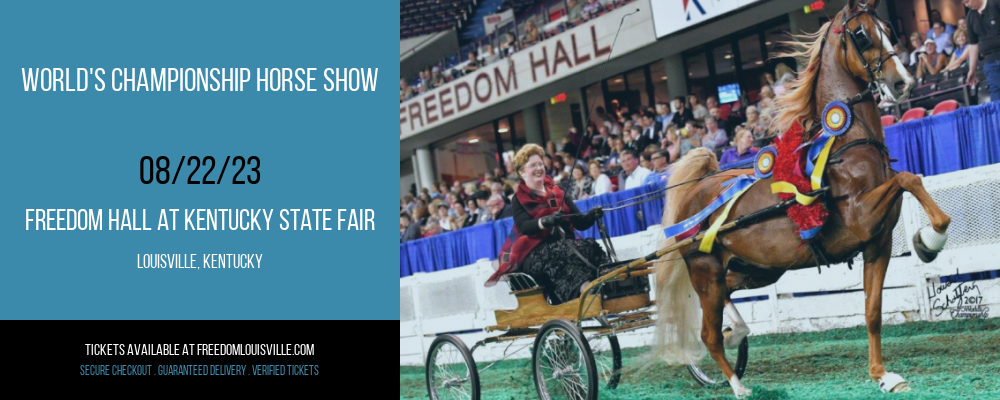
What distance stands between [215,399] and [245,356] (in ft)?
1.21

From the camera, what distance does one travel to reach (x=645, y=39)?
1900cm

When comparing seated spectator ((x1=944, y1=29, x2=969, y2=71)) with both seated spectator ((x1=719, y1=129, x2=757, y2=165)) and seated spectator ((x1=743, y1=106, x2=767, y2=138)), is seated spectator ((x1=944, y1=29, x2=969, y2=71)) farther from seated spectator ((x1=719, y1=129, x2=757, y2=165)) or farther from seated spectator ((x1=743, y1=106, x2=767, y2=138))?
seated spectator ((x1=719, y1=129, x2=757, y2=165))

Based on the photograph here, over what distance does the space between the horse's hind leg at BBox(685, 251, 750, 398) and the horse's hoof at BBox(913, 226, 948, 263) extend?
1408 millimetres

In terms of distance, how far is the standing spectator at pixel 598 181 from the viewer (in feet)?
44.1

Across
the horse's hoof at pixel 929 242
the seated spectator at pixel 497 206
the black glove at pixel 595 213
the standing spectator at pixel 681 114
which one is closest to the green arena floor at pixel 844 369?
the horse's hoof at pixel 929 242

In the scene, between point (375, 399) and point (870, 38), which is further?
point (375, 399)

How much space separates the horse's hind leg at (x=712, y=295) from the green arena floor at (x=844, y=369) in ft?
1.11

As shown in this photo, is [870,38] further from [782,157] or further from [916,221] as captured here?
[916,221]

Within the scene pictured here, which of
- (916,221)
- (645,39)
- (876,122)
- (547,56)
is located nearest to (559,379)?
(876,122)

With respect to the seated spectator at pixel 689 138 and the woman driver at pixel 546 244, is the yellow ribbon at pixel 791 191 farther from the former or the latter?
the seated spectator at pixel 689 138

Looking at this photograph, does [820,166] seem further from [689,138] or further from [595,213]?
[689,138]

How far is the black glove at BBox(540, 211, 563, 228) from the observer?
6.82 metres

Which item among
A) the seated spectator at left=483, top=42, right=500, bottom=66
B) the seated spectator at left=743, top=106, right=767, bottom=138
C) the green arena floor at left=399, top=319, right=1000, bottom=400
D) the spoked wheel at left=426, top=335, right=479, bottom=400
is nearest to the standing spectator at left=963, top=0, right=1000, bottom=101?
the green arena floor at left=399, top=319, right=1000, bottom=400

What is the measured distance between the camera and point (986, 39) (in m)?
9.05
